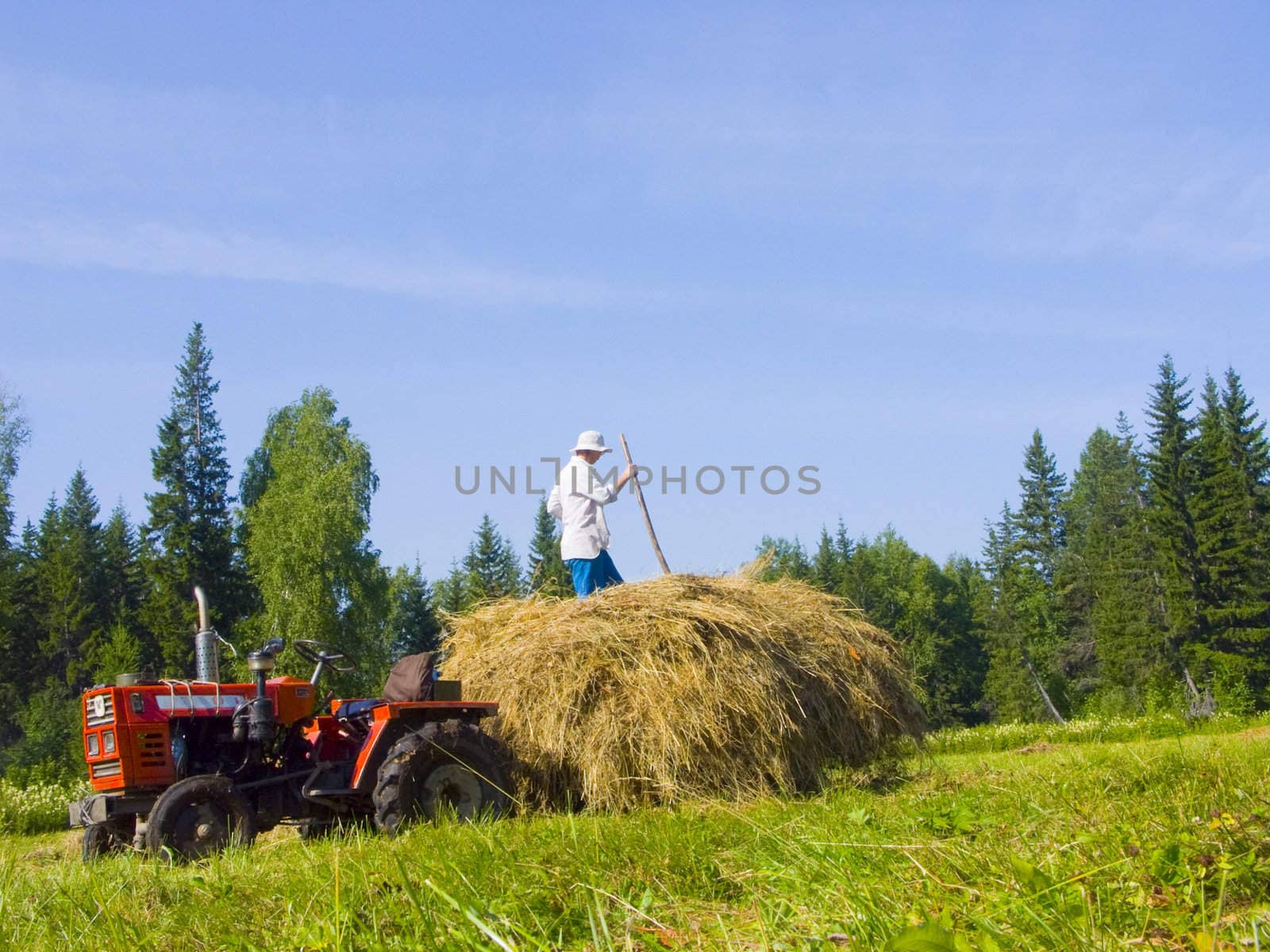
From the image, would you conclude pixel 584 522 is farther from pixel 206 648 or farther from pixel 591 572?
pixel 206 648

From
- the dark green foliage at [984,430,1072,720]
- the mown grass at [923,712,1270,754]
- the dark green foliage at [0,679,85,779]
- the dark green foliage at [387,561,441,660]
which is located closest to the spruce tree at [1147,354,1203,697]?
the dark green foliage at [984,430,1072,720]

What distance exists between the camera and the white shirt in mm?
10703

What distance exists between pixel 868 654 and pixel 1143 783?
438 centimetres

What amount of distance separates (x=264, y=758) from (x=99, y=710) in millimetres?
1110

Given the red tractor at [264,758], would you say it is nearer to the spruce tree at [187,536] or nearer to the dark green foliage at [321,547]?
the dark green foliage at [321,547]

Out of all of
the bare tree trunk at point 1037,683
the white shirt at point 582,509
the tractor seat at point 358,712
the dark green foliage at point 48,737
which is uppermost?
the white shirt at point 582,509

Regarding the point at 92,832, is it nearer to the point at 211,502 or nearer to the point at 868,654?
the point at 868,654

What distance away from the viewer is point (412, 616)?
60.8 metres

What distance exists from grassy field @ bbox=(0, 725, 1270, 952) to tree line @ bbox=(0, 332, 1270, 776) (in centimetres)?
1799

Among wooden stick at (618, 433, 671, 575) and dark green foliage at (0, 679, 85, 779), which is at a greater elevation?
wooden stick at (618, 433, 671, 575)

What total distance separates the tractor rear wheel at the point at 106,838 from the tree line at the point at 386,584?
14439 mm

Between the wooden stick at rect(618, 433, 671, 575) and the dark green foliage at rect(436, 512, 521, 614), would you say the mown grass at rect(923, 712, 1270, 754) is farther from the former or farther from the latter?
the dark green foliage at rect(436, 512, 521, 614)

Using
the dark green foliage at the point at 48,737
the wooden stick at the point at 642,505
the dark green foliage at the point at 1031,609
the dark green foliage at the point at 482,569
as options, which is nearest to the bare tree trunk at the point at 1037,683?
the dark green foliage at the point at 1031,609

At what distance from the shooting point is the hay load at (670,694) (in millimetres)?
7891
